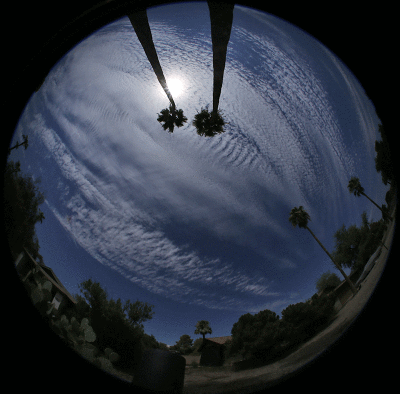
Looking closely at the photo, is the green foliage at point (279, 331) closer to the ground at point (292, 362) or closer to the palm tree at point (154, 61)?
the ground at point (292, 362)

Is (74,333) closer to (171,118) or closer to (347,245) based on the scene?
(347,245)

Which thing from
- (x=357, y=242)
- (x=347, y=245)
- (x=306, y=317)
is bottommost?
(x=306, y=317)

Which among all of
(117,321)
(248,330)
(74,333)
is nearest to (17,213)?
(74,333)

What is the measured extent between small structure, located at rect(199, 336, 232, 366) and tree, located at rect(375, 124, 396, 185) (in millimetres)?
4173

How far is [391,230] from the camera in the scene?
2.61m

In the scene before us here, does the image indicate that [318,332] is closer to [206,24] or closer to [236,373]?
[236,373]

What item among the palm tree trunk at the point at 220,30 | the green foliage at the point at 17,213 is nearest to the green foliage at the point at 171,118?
the palm tree trunk at the point at 220,30

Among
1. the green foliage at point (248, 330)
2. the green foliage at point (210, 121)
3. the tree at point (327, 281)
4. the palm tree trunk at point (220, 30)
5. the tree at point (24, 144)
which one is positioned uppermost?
the green foliage at point (210, 121)

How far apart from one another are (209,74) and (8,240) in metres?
6.24

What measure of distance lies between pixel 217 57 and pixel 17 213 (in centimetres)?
547

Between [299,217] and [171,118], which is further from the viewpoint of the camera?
[171,118]

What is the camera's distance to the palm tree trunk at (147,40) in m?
3.43

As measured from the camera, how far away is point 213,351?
3607 mm

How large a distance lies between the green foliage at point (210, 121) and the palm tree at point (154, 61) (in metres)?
0.50
